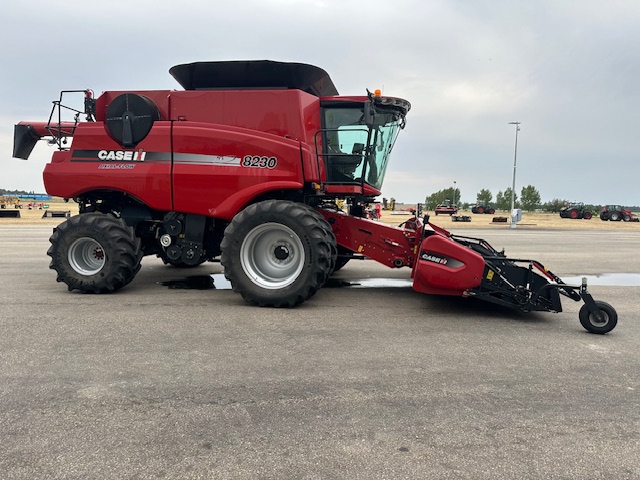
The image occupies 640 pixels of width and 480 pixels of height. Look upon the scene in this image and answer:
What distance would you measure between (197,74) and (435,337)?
4790mm

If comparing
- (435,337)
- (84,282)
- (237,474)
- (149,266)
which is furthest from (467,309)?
(149,266)

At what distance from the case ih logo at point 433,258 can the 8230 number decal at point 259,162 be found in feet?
7.49

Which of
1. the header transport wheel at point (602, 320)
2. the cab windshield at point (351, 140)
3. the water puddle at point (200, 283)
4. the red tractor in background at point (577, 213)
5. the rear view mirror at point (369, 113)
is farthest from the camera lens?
the red tractor in background at point (577, 213)

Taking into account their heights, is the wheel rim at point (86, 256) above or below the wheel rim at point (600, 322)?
above

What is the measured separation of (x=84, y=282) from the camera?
20.2 feet

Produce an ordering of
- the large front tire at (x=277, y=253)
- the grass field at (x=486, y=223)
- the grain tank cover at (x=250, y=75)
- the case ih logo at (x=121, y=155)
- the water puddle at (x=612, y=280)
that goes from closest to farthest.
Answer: the large front tire at (x=277, y=253), the grain tank cover at (x=250, y=75), the case ih logo at (x=121, y=155), the water puddle at (x=612, y=280), the grass field at (x=486, y=223)

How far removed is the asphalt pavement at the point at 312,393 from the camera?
91.4 inches

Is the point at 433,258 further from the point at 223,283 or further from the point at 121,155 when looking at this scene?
the point at 121,155

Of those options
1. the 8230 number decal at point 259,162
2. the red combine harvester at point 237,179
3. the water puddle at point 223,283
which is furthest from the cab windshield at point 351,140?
the water puddle at point 223,283

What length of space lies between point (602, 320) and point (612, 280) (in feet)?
13.5

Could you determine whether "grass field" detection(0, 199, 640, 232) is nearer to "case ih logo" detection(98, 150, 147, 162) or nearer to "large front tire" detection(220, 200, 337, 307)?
"large front tire" detection(220, 200, 337, 307)

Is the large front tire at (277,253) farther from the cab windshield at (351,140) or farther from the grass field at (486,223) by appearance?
the grass field at (486,223)

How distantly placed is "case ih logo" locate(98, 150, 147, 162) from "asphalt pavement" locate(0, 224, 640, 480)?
2.06m

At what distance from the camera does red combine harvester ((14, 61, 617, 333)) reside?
222 inches
